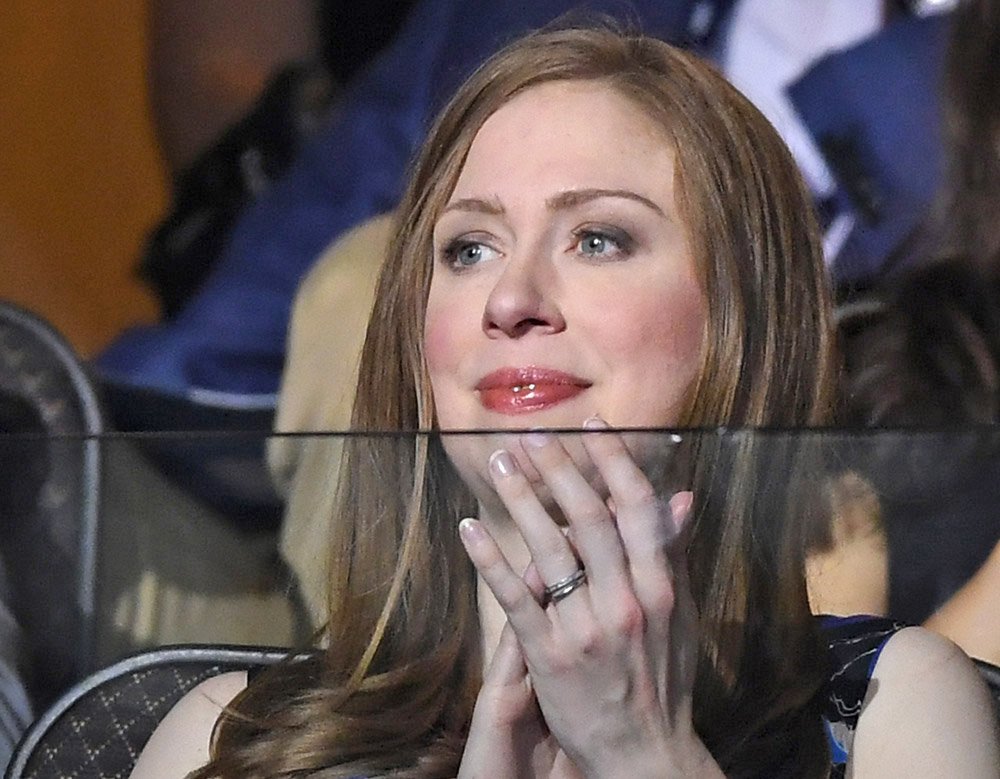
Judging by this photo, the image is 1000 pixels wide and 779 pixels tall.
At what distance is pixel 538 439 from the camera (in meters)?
0.54

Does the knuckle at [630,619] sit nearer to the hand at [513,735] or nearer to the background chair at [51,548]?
the hand at [513,735]

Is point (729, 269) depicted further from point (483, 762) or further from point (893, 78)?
point (893, 78)

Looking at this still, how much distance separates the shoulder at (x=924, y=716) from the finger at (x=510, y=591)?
0.13 meters

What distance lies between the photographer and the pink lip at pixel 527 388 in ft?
2.23

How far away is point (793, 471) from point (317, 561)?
0.18 m

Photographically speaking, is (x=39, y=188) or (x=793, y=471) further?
(x=39, y=188)

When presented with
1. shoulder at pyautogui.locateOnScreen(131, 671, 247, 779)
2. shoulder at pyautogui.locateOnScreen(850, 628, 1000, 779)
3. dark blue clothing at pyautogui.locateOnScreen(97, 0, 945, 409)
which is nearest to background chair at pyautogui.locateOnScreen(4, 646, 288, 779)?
shoulder at pyautogui.locateOnScreen(131, 671, 247, 779)

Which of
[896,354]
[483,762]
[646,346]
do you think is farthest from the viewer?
[896,354]

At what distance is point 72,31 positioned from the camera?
1.83m

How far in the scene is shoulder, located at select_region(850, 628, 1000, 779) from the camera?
56 cm

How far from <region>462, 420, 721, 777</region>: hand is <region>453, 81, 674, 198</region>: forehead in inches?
9.8

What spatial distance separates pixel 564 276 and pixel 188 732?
0.27 metres

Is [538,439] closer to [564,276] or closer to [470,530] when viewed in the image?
[470,530]

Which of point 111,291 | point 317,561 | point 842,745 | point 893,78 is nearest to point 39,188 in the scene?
point 111,291
